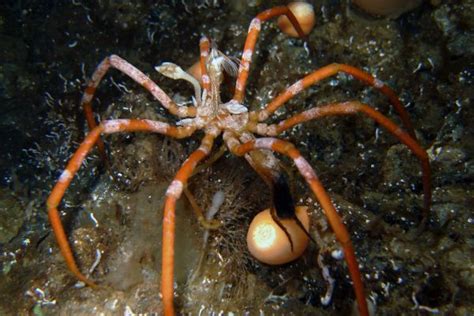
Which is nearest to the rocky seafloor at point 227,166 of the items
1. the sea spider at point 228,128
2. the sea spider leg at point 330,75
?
the sea spider at point 228,128

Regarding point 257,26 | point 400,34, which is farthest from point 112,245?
point 400,34

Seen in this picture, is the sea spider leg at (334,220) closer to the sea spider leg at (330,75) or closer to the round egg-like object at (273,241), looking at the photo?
the round egg-like object at (273,241)

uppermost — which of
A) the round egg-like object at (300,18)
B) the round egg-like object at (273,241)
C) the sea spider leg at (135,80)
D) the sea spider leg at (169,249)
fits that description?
the round egg-like object at (300,18)

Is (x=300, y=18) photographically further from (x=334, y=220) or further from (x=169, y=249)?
(x=169, y=249)

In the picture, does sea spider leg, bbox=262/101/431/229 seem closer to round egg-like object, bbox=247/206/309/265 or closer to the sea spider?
the sea spider

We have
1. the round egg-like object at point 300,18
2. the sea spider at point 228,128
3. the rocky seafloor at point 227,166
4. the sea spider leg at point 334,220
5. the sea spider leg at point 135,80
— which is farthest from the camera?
the round egg-like object at point 300,18
